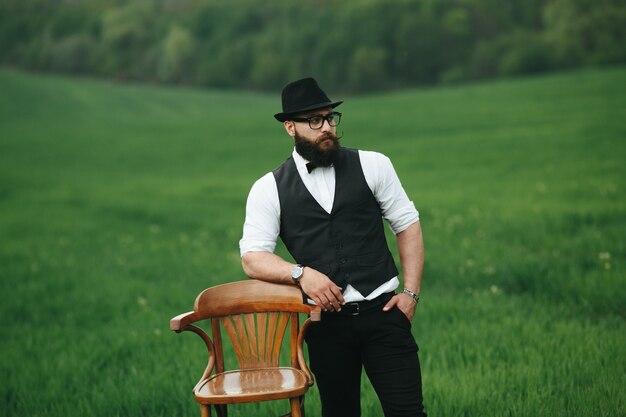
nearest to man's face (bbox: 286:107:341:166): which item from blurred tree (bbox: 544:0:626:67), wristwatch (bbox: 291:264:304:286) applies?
wristwatch (bbox: 291:264:304:286)

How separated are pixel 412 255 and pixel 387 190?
15.1 inches

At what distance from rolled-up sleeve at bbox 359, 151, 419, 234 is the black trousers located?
1.61 ft

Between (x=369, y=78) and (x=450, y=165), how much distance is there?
1779 inches

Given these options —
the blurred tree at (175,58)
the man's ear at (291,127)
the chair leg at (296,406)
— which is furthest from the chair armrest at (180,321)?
the blurred tree at (175,58)

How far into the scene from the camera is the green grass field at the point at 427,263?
230 inches

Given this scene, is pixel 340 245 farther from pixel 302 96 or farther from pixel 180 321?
Answer: pixel 180 321

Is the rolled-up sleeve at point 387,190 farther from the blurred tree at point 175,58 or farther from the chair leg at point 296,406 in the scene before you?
the blurred tree at point 175,58

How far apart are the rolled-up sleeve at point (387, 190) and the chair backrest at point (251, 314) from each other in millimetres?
660

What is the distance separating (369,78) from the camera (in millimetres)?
65688

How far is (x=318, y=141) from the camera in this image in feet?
13.5

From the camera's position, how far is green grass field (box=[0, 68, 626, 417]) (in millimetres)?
5852

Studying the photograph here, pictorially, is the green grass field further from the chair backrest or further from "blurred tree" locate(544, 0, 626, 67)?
"blurred tree" locate(544, 0, 626, 67)

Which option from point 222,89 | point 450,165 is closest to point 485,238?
point 450,165

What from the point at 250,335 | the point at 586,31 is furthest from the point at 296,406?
the point at 586,31
